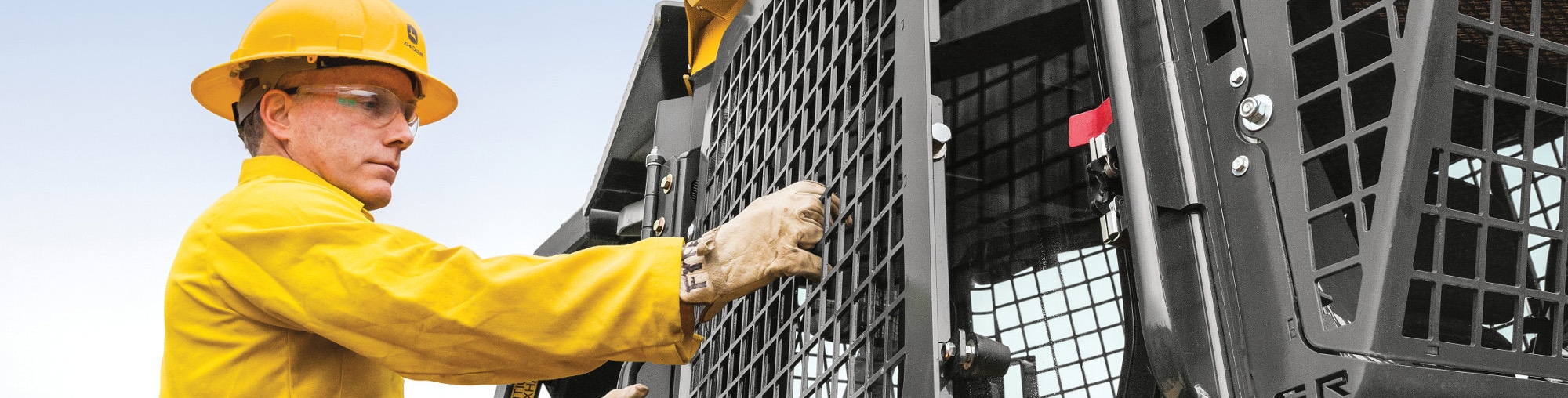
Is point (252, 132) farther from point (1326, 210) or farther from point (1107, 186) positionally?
point (1326, 210)

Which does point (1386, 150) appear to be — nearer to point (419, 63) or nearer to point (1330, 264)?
point (1330, 264)

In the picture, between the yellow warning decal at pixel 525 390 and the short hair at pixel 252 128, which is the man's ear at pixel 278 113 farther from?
the yellow warning decal at pixel 525 390

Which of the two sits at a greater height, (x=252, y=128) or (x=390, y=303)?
(x=252, y=128)

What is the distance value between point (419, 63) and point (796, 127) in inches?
29.5

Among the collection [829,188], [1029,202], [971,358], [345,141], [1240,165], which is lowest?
[971,358]

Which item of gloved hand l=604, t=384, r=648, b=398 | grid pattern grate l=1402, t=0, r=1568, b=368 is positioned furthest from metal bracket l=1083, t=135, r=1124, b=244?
gloved hand l=604, t=384, r=648, b=398

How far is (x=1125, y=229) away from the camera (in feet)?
5.91

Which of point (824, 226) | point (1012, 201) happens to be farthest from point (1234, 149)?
point (1012, 201)

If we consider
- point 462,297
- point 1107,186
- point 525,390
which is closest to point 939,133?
point 1107,186

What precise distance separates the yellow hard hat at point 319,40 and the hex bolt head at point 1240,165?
1.51 m

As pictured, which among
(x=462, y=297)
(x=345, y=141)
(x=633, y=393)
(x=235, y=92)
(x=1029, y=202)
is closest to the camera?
(x=462, y=297)

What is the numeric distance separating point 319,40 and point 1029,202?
156 cm

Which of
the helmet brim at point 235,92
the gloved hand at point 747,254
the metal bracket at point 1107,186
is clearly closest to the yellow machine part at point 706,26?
the helmet brim at point 235,92

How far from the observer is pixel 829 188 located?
7.15ft
